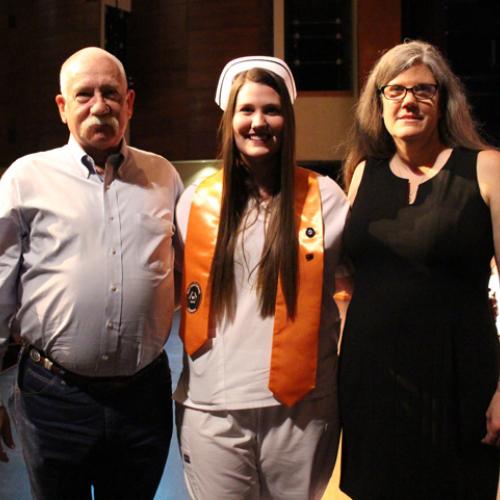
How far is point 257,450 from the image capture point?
1.80m

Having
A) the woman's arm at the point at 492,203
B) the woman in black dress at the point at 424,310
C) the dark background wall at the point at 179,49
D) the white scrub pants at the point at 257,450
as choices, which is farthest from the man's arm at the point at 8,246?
the dark background wall at the point at 179,49

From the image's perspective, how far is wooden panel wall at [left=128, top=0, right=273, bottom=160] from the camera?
28.7 ft

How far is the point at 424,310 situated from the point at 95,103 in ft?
3.44

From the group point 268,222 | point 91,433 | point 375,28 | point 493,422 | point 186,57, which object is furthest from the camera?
point 186,57

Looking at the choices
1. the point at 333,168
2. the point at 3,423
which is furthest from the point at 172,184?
the point at 333,168

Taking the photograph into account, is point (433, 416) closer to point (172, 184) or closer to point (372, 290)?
point (372, 290)

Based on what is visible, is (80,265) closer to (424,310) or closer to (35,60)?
(424,310)

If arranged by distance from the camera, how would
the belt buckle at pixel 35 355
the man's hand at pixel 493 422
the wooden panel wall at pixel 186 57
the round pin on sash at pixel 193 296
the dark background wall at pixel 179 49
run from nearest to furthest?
the man's hand at pixel 493 422 → the round pin on sash at pixel 193 296 → the belt buckle at pixel 35 355 → the dark background wall at pixel 179 49 → the wooden panel wall at pixel 186 57

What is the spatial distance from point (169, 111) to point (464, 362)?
25.7ft

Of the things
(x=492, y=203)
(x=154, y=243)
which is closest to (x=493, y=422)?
(x=492, y=203)

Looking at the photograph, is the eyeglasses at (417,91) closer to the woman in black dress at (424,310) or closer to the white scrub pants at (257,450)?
the woman in black dress at (424,310)

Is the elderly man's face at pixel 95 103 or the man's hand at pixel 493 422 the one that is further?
the elderly man's face at pixel 95 103

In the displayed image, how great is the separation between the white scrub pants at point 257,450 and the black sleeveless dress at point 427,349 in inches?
5.1

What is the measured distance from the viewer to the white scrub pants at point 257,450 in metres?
1.78
